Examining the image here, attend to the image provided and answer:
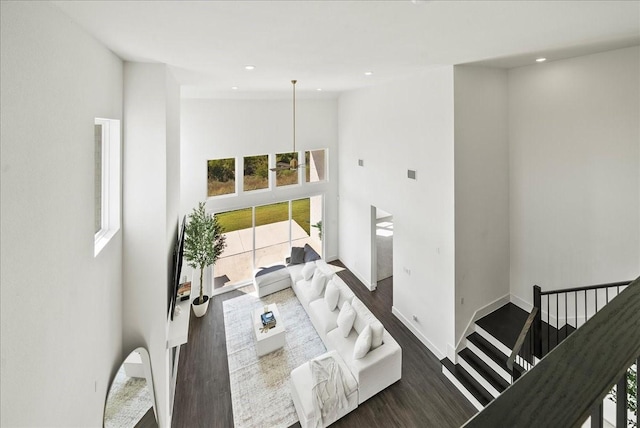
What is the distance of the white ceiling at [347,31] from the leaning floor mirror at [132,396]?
327 centimetres

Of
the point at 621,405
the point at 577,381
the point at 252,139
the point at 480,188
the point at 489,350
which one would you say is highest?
the point at 252,139

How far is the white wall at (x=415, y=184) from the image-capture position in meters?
4.71

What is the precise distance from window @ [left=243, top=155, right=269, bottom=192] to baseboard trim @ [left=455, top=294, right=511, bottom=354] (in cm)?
554

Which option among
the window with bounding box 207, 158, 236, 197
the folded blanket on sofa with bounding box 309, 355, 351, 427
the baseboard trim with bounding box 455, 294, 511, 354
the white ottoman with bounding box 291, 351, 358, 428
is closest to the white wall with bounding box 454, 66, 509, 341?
the baseboard trim with bounding box 455, 294, 511, 354

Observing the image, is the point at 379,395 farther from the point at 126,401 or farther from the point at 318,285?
the point at 126,401

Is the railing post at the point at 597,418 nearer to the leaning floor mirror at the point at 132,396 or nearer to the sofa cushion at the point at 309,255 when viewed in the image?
the leaning floor mirror at the point at 132,396

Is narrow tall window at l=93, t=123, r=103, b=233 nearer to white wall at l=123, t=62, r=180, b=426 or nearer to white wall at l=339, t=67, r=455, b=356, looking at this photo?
white wall at l=123, t=62, r=180, b=426

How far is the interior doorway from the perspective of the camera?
732cm

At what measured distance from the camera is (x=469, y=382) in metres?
4.47

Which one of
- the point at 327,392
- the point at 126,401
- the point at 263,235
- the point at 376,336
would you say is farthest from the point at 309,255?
the point at 126,401

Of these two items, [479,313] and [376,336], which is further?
[479,313]

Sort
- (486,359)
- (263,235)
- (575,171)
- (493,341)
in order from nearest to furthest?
(575,171) < (486,359) < (493,341) < (263,235)

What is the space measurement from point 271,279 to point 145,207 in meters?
4.40

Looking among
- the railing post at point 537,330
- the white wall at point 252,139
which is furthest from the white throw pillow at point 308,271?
the railing post at point 537,330
